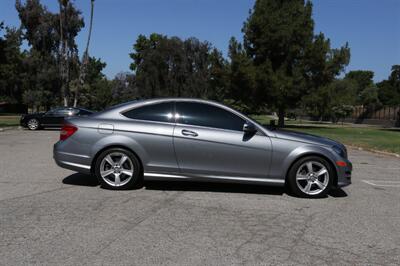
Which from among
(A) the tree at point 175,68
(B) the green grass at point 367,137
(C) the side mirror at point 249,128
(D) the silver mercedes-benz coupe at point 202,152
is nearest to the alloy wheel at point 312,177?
(D) the silver mercedes-benz coupe at point 202,152

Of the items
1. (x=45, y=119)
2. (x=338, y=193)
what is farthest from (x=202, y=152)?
(x=45, y=119)

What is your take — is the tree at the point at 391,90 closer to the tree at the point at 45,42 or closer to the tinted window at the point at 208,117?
the tree at the point at 45,42

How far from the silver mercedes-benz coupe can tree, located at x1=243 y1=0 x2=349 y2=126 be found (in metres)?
31.9

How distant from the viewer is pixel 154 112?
292 inches

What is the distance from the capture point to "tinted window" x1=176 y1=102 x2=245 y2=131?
7.21m

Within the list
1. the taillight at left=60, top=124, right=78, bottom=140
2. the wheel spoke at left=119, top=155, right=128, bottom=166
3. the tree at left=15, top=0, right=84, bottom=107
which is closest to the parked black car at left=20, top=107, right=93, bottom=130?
the taillight at left=60, top=124, right=78, bottom=140

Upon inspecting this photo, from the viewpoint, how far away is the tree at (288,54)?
3925cm

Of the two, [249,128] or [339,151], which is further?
[339,151]

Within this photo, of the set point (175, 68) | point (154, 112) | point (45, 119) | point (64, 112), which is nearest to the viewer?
point (154, 112)

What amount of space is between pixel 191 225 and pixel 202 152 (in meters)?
1.91

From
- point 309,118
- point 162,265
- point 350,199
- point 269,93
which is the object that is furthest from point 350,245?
point 309,118

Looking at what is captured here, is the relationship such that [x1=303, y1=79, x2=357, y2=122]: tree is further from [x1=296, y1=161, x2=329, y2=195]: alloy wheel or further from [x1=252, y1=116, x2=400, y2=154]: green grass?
[x1=296, y1=161, x2=329, y2=195]: alloy wheel

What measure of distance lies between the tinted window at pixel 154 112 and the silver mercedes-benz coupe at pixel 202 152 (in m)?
0.02

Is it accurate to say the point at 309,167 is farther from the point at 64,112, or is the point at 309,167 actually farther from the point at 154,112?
the point at 64,112
